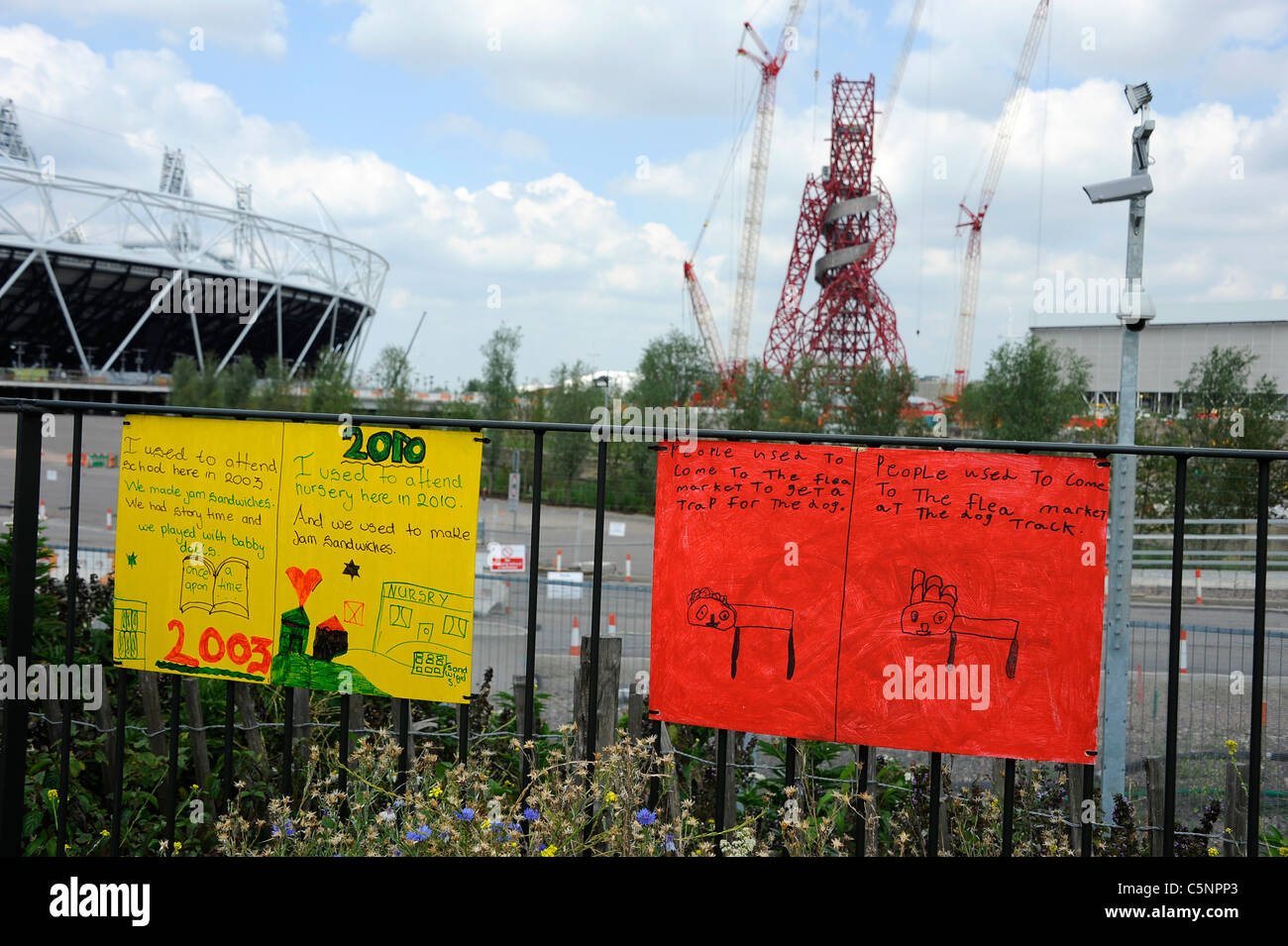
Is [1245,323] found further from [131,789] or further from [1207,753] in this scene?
[131,789]

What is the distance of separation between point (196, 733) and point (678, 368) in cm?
4201

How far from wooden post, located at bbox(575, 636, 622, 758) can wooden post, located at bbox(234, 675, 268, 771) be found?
7.14ft

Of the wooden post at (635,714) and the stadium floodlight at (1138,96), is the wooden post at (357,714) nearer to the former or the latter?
the wooden post at (635,714)

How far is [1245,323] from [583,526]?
56.9 meters

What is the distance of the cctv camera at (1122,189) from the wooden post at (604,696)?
8133mm

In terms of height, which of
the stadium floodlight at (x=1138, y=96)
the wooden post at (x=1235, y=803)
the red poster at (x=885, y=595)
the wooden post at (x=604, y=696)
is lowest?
the wooden post at (x=1235, y=803)

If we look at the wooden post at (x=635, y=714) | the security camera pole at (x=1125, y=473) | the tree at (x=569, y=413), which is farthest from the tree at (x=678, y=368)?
the wooden post at (x=635, y=714)

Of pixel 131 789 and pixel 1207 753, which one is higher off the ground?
pixel 131 789

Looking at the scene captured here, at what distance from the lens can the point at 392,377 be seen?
42.5 meters

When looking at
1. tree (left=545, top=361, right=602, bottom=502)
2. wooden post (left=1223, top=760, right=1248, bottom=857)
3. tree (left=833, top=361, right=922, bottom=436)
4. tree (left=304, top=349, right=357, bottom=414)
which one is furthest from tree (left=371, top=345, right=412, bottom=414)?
wooden post (left=1223, top=760, right=1248, bottom=857)

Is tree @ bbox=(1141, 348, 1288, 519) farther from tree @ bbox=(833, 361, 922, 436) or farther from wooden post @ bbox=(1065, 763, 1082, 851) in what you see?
wooden post @ bbox=(1065, 763, 1082, 851)

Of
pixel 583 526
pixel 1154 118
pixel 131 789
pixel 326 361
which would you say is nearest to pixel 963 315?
pixel 326 361

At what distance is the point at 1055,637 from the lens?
10.1 ft

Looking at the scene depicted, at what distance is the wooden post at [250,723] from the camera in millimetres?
5531
